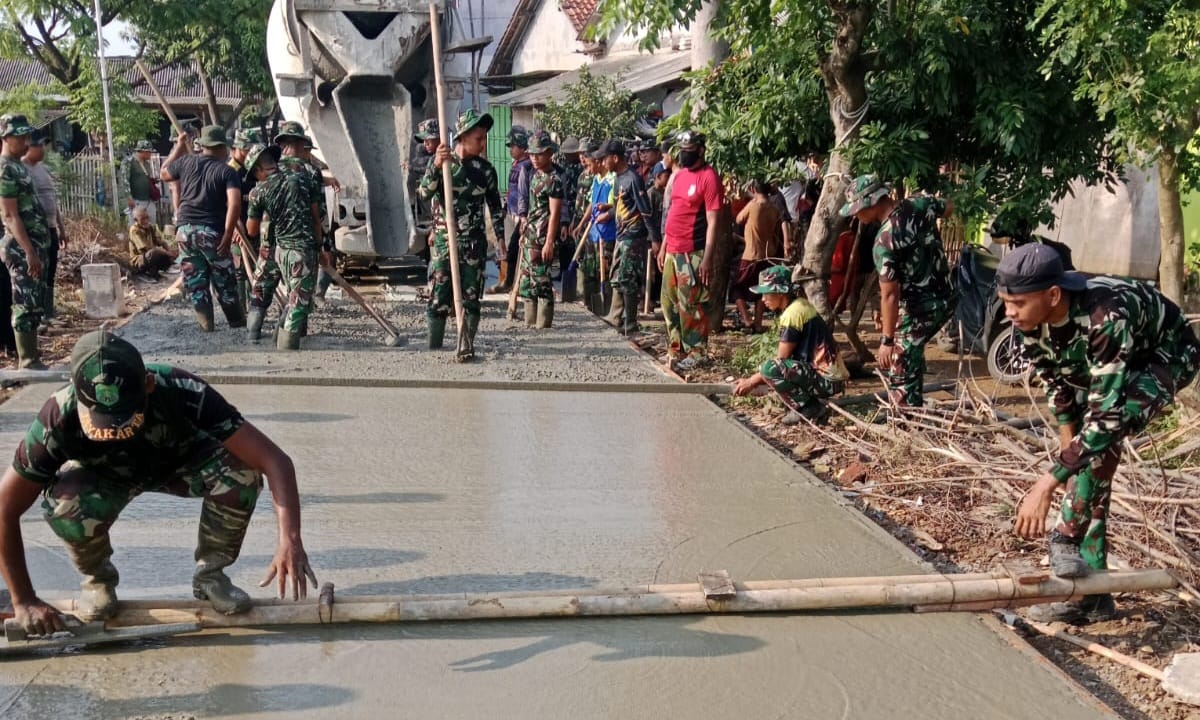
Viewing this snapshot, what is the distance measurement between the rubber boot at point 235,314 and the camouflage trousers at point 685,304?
354 centimetres

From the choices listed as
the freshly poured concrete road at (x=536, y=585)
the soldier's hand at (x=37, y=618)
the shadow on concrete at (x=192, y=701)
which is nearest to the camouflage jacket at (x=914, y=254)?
Result: the freshly poured concrete road at (x=536, y=585)

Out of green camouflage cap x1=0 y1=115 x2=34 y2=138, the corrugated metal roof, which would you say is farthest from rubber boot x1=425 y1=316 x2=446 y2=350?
the corrugated metal roof

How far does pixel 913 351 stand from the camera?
235 inches

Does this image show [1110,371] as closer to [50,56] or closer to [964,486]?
[964,486]

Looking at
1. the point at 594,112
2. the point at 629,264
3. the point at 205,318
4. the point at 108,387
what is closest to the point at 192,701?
the point at 108,387

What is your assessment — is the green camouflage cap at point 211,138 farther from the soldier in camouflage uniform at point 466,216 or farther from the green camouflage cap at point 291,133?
the soldier in camouflage uniform at point 466,216

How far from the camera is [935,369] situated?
8.25m

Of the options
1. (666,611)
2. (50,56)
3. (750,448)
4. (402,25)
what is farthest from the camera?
(50,56)

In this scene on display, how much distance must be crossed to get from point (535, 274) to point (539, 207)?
581mm

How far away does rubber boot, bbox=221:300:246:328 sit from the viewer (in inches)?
335

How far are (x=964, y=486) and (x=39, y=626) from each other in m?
3.78

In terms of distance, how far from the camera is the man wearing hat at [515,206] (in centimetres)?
1025

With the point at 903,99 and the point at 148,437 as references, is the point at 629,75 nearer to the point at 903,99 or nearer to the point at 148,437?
the point at 903,99

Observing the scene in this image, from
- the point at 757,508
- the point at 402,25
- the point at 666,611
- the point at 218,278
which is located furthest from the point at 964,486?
the point at 402,25
